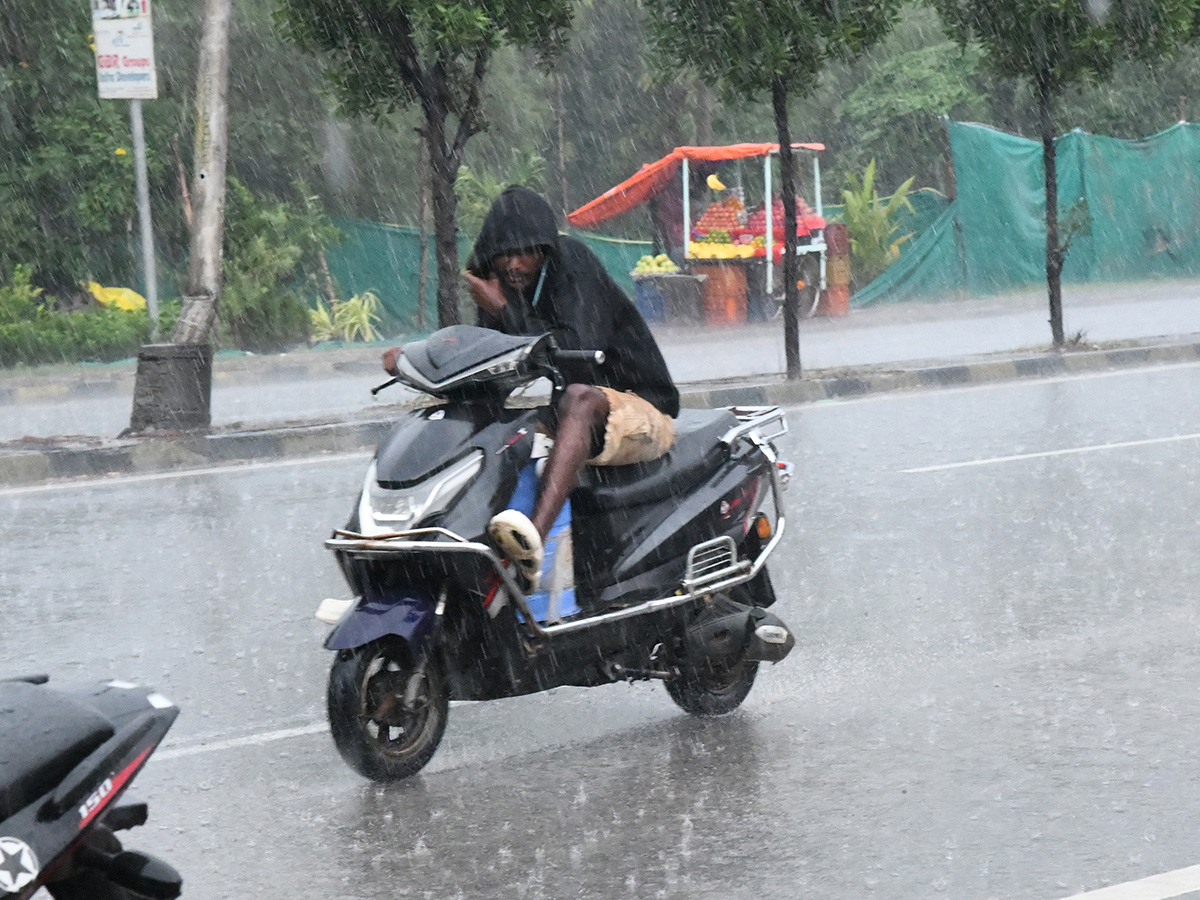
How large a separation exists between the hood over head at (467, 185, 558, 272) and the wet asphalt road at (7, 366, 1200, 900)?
4.78 feet

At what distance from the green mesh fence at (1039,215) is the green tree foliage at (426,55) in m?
12.0

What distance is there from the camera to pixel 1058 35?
15484 millimetres

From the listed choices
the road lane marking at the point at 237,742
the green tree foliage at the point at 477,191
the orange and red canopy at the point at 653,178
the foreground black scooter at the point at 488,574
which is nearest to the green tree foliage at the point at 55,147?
the green tree foliage at the point at 477,191

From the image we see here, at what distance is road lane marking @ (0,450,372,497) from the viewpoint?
10.6m

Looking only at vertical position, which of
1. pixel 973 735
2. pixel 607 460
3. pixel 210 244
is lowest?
pixel 973 735

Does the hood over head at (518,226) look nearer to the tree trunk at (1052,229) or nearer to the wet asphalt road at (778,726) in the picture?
the wet asphalt road at (778,726)

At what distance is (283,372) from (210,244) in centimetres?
545

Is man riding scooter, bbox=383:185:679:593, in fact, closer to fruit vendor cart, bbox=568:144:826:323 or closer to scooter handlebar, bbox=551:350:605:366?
scooter handlebar, bbox=551:350:605:366

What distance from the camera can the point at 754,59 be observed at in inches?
544

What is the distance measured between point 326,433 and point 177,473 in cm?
134

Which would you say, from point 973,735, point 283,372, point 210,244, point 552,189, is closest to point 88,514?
point 210,244

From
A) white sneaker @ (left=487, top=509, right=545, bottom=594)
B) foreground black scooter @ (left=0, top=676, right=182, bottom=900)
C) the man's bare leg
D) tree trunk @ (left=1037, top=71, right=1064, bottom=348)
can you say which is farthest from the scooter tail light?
tree trunk @ (left=1037, top=71, right=1064, bottom=348)

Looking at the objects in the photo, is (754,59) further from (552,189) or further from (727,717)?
(552,189)

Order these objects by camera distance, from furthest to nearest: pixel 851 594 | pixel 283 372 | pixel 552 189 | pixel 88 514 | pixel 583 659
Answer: pixel 552 189 → pixel 283 372 → pixel 88 514 → pixel 851 594 → pixel 583 659
